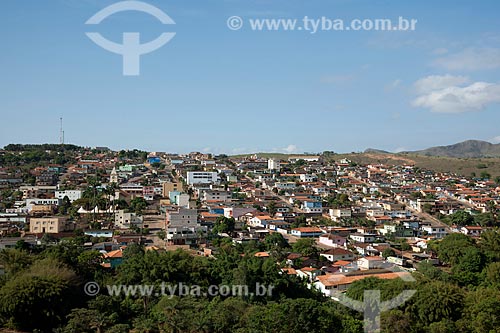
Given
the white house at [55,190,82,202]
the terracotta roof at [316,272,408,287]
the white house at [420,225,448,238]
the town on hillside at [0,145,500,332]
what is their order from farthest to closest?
the white house at [55,190,82,202]
the white house at [420,225,448,238]
the town on hillside at [0,145,500,332]
the terracotta roof at [316,272,408,287]

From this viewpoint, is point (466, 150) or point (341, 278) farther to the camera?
point (466, 150)

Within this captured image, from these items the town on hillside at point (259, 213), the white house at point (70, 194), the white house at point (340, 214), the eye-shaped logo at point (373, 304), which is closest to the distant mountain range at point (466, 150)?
the town on hillside at point (259, 213)

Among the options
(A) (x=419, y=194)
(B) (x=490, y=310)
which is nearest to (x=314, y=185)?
(A) (x=419, y=194)

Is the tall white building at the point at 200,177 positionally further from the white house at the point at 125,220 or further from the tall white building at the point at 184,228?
the tall white building at the point at 184,228

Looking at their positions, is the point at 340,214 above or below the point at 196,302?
above

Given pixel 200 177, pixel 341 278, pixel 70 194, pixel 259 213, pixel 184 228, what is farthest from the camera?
pixel 200 177

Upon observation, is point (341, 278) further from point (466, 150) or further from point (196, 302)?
point (466, 150)

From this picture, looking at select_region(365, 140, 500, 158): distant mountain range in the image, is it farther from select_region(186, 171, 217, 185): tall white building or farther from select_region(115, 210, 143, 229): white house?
select_region(115, 210, 143, 229): white house

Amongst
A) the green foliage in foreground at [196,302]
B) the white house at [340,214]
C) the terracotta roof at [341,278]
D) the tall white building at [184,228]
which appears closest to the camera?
the green foliage in foreground at [196,302]

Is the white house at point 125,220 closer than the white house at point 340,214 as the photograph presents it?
Yes

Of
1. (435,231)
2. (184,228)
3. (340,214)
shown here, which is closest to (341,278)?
(184,228)

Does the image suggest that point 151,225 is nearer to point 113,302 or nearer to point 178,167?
point 113,302

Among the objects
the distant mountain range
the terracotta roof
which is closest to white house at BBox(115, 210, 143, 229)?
the terracotta roof
